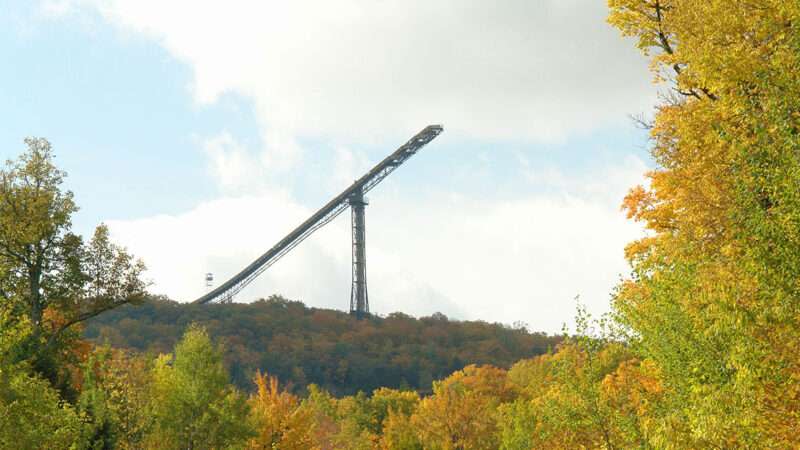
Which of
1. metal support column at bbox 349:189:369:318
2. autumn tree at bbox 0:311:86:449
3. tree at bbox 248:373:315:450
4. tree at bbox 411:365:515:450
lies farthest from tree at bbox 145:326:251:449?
metal support column at bbox 349:189:369:318

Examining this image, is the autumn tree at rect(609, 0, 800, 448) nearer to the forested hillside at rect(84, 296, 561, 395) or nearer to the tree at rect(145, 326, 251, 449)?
the tree at rect(145, 326, 251, 449)

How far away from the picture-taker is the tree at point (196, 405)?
113 ft

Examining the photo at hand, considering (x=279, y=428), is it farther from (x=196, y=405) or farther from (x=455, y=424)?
(x=455, y=424)

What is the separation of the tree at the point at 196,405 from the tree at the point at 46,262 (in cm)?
477

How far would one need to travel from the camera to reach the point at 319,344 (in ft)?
438

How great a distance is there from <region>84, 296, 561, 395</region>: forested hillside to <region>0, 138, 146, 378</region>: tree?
84828 mm

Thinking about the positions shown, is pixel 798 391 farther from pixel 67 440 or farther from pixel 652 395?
pixel 67 440

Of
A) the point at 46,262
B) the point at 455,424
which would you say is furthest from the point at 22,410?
the point at 455,424

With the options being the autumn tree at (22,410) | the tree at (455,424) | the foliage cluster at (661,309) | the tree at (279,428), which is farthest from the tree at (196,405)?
the tree at (455,424)

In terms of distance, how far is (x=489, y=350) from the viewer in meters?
143

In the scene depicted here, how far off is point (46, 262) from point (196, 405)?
351 inches

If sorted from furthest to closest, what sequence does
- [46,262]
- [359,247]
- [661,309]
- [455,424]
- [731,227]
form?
[359,247] → [455,424] → [46,262] → [661,309] → [731,227]

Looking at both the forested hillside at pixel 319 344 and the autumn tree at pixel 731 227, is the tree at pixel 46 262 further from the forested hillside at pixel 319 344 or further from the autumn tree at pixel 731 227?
the forested hillside at pixel 319 344

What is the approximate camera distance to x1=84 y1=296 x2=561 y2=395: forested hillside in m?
125
